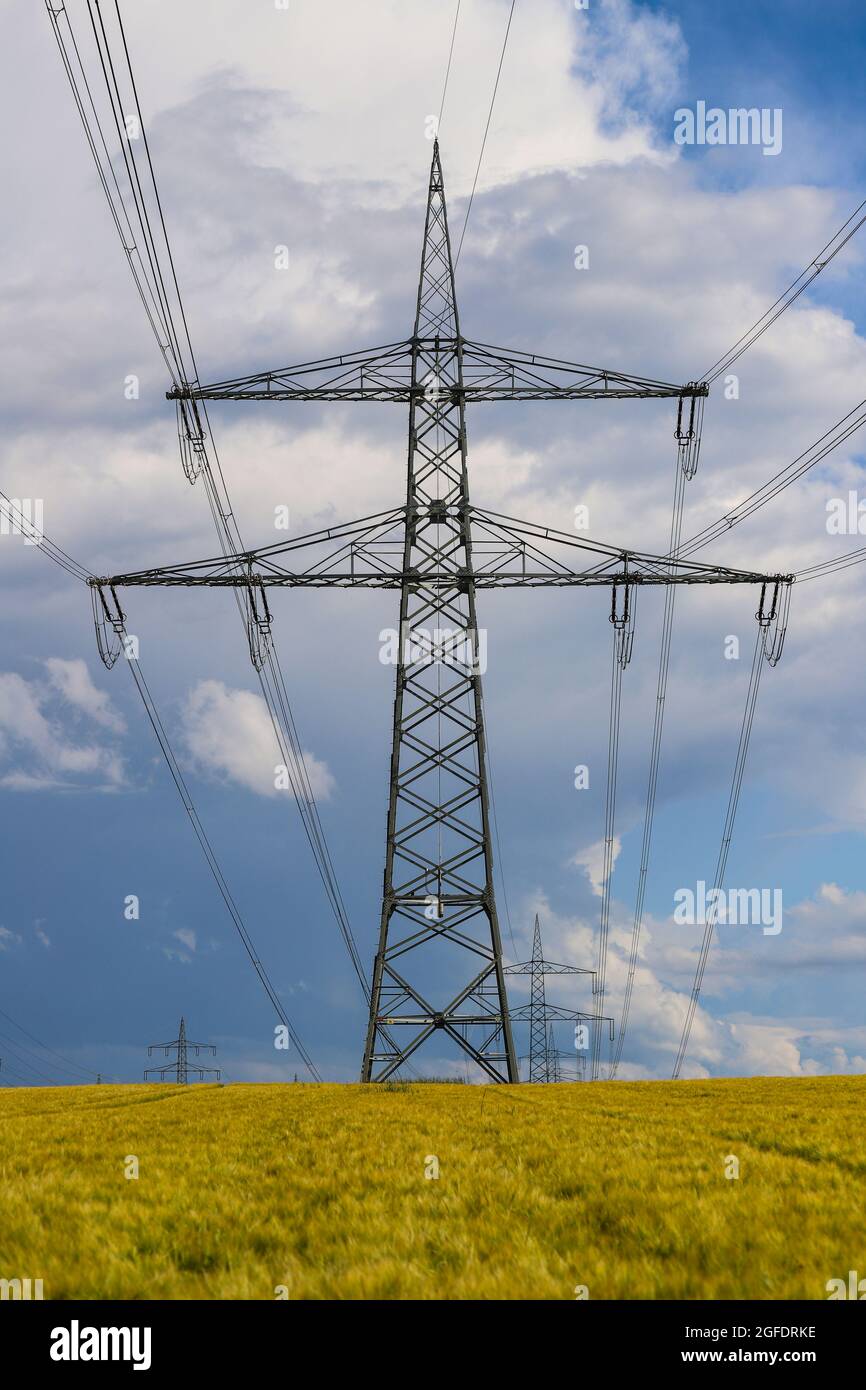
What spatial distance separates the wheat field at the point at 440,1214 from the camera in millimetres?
5414

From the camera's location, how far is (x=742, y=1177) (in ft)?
29.8

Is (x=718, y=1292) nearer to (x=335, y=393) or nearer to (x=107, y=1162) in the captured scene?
(x=107, y=1162)

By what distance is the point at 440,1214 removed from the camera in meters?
7.29

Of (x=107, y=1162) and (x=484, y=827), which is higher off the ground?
(x=484, y=827)

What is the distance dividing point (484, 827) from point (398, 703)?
4747 millimetres

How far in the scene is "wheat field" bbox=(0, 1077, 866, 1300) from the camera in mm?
5414

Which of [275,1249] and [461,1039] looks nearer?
[275,1249]

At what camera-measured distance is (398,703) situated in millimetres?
36000

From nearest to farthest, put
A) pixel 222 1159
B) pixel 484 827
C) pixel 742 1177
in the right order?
1. pixel 742 1177
2. pixel 222 1159
3. pixel 484 827
